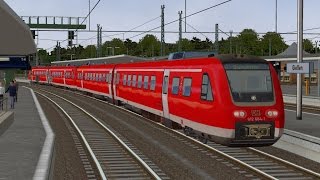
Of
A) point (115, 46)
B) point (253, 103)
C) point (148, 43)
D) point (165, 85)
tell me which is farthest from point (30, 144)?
point (115, 46)

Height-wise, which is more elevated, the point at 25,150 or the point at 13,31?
the point at 13,31

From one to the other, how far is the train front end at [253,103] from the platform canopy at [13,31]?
5475mm

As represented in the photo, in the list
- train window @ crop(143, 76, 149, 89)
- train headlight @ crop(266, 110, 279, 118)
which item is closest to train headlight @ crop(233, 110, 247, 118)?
train headlight @ crop(266, 110, 279, 118)

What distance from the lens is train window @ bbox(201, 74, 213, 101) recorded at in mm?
13752

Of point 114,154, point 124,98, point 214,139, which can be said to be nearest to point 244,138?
point 214,139

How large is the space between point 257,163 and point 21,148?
22.4 ft

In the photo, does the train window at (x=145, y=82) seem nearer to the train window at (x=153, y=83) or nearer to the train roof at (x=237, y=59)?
the train window at (x=153, y=83)

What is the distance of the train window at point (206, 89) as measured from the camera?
1375cm

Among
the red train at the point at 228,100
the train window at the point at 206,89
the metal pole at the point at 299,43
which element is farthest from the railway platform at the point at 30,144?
the train window at the point at 206,89

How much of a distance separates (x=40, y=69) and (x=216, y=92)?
65.8 metres

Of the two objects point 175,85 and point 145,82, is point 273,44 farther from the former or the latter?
point 175,85

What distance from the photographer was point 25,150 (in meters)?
13.9

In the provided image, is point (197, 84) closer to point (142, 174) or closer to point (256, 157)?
point (256, 157)

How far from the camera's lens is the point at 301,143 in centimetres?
1380
